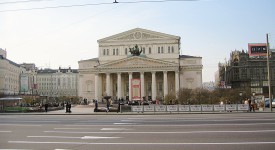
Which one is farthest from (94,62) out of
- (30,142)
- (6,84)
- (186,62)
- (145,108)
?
(30,142)

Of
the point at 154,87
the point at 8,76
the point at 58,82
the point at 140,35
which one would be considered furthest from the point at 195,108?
the point at 58,82

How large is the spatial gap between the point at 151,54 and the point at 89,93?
25.8m

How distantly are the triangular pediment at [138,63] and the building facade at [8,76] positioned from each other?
152 ft

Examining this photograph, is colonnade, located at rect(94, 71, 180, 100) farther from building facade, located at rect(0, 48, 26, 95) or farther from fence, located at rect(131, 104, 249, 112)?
fence, located at rect(131, 104, 249, 112)

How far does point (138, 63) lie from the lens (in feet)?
345

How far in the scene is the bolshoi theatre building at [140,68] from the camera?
105 metres

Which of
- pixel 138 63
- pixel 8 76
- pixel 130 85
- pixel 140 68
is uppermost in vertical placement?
pixel 138 63

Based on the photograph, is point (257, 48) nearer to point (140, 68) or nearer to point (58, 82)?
point (140, 68)

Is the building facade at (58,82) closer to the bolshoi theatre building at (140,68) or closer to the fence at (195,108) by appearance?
the bolshoi theatre building at (140,68)

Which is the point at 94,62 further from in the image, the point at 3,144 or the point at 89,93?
the point at 3,144

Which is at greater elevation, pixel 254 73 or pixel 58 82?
pixel 254 73

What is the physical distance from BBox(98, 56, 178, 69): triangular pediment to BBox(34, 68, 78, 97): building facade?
281 feet

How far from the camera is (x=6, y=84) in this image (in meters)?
140

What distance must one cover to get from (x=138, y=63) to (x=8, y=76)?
66.4 m
